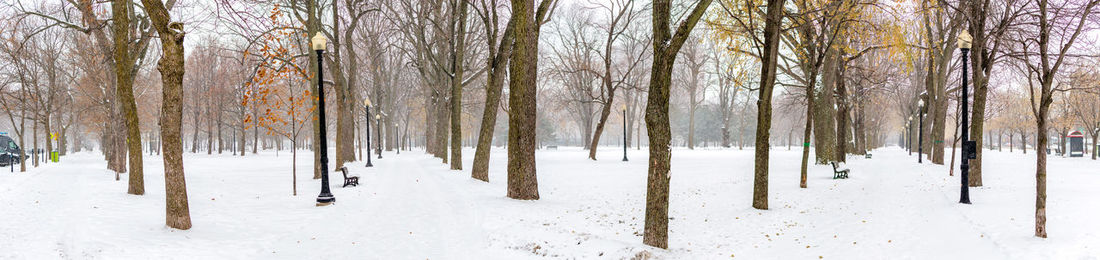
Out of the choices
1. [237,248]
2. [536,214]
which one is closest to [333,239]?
[237,248]

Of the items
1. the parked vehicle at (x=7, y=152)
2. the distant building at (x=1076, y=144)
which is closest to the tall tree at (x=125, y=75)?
the parked vehicle at (x=7, y=152)

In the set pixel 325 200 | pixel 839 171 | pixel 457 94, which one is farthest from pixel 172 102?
pixel 839 171

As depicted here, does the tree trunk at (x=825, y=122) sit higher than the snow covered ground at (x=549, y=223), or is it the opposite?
the tree trunk at (x=825, y=122)

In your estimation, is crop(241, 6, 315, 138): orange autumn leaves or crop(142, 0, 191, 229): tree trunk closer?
crop(142, 0, 191, 229): tree trunk

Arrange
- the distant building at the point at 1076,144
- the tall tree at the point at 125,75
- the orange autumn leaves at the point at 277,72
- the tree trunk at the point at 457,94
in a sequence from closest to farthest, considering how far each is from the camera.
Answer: the tall tree at the point at 125,75
the orange autumn leaves at the point at 277,72
the tree trunk at the point at 457,94
the distant building at the point at 1076,144

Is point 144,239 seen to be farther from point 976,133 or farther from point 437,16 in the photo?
point 976,133

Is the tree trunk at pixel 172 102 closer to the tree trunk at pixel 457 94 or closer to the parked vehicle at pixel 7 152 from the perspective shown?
the tree trunk at pixel 457 94

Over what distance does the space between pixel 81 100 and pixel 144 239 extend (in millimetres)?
35209

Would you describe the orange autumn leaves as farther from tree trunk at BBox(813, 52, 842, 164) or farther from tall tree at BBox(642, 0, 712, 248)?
tree trunk at BBox(813, 52, 842, 164)

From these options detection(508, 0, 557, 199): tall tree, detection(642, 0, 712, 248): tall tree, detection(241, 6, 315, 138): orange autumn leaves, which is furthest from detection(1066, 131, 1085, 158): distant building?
detection(241, 6, 315, 138): orange autumn leaves

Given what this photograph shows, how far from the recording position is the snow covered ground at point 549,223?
6.76 metres

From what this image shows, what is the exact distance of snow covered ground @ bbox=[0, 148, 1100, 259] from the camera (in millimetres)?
6762

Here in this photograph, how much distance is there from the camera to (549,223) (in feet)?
27.5

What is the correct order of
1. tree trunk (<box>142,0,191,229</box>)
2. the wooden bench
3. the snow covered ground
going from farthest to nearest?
the wooden bench < tree trunk (<box>142,0,191,229</box>) < the snow covered ground
